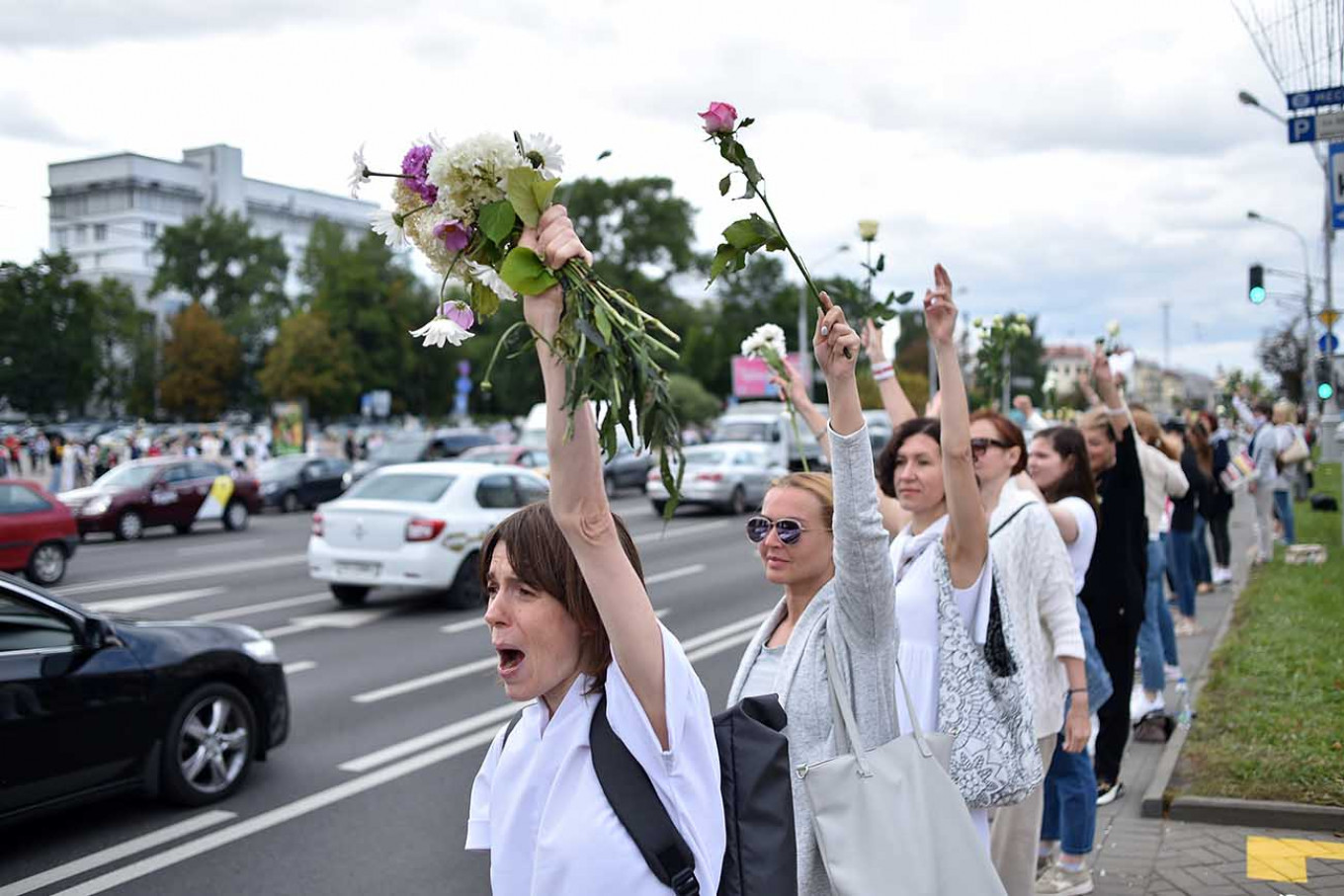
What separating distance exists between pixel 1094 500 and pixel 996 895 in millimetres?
2965

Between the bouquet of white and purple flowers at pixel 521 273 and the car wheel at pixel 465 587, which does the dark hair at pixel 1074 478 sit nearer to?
the bouquet of white and purple flowers at pixel 521 273

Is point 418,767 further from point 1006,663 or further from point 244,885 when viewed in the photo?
point 1006,663

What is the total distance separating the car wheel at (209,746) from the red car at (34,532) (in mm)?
10498

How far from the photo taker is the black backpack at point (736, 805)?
1852 millimetres

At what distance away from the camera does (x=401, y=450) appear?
31734mm

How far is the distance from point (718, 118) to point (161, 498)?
22.7 metres

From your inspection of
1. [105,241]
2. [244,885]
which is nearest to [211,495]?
[244,885]

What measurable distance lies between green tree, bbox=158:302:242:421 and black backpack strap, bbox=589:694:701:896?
6714 cm

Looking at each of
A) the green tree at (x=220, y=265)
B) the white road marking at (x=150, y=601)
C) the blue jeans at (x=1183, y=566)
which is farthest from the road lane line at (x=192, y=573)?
the green tree at (x=220, y=265)

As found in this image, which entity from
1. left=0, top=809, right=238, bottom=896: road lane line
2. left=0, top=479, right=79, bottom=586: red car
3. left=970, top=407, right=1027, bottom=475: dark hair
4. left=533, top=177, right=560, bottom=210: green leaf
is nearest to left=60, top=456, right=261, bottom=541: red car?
left=0, top=479, right=79, bottom=586: red car

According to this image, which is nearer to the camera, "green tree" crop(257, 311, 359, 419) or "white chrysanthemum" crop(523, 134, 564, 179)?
"white chrysanthemum" crop(523, 134, 564, 179)

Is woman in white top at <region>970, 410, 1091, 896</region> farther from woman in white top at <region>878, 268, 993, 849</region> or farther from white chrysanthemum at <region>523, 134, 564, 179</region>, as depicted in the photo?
white chrysanthemum at <region>523, 134, 564, 179</region>

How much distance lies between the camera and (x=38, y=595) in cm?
574

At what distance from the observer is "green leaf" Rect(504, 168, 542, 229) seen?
1.72 meters
